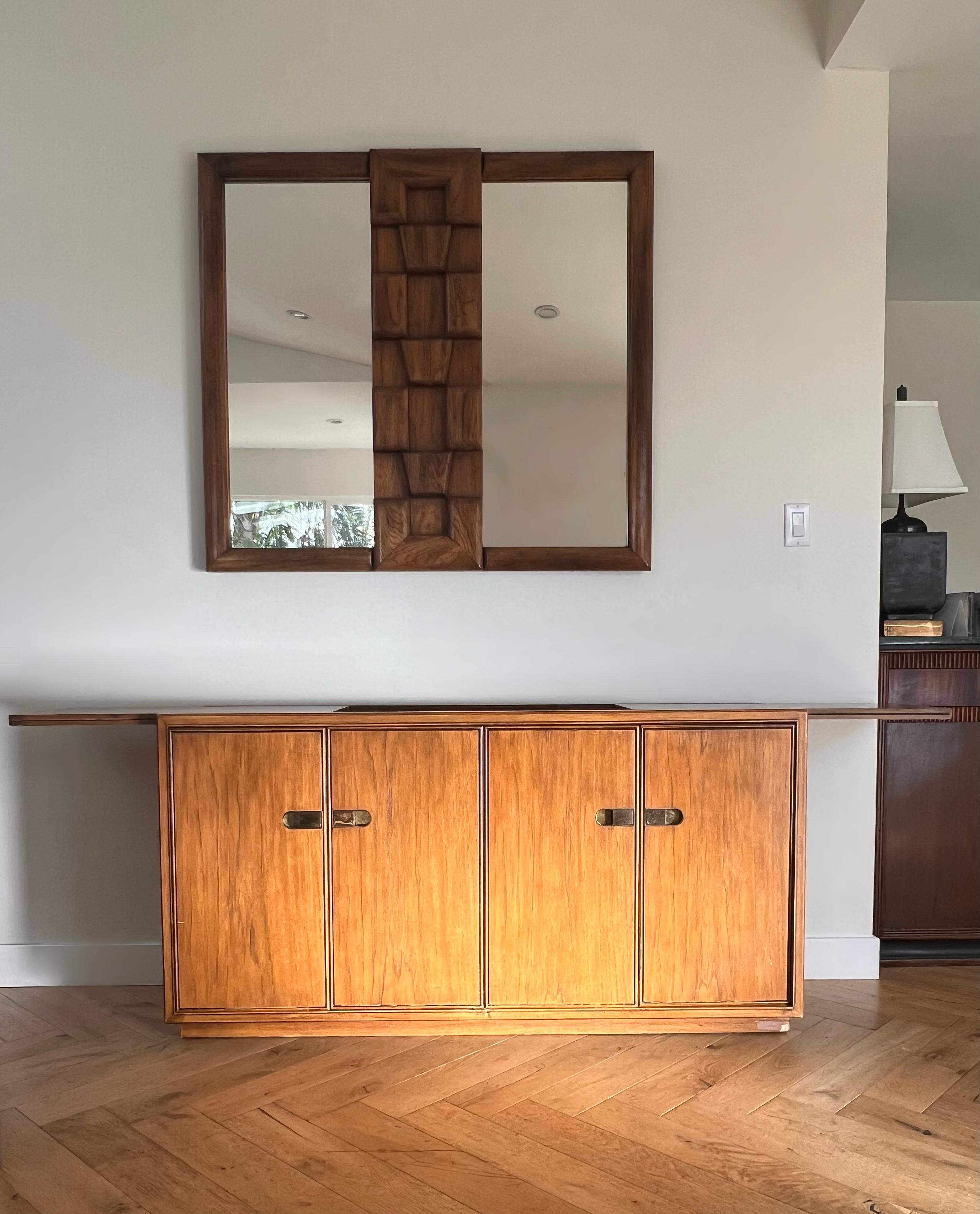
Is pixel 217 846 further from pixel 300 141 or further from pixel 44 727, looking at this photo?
pixel 300 141

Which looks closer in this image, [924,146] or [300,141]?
[300,141]

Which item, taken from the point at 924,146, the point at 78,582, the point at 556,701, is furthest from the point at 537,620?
the point at 924,146

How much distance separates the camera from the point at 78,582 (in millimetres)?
2332

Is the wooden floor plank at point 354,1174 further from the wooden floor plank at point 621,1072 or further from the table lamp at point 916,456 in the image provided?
the table lamp at point 916,456

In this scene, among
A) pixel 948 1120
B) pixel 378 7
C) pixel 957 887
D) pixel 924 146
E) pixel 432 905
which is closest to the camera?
pixel 948 1120

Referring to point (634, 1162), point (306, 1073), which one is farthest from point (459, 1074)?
point (634, 1162)

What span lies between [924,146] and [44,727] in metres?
2.93

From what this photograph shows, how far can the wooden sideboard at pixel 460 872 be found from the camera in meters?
1.98

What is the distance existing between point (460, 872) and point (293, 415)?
1191 mm

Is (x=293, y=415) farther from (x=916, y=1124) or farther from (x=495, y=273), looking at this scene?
(x=916, y=1124)

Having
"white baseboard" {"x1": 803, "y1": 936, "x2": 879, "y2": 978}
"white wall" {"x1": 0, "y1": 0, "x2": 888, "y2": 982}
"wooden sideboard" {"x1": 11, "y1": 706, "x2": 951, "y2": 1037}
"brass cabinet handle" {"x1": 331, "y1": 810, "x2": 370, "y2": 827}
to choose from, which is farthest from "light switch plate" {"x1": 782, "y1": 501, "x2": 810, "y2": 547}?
"brass cabinet handle" {"x1": 331, "y1": 810, "x2": 370, "y2": 827}

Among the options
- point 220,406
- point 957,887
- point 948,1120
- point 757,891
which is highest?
point 220,406

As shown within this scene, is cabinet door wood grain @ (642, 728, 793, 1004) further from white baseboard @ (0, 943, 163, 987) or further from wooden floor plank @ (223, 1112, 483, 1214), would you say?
white baseboard @ (0, 943, 163, 987)

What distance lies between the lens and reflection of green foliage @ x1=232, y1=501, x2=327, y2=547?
2295 millimetres
